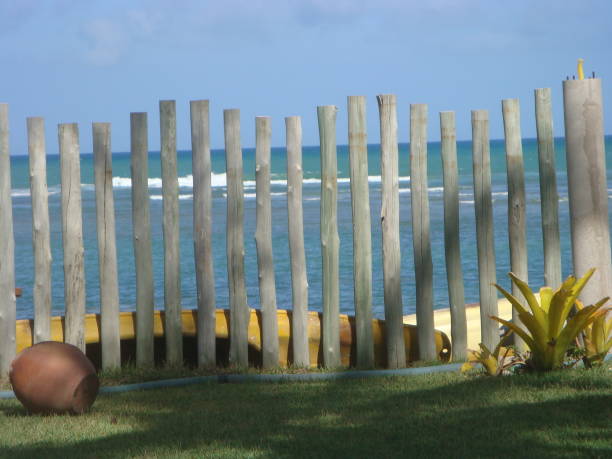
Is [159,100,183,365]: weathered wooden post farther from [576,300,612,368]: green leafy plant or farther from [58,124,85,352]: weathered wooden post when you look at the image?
[576,300,612,368]: green leafy plant

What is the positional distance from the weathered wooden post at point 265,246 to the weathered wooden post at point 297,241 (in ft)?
0.43

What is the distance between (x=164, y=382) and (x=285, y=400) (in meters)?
0.92

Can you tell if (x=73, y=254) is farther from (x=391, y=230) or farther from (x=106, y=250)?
(x=391, y=230)

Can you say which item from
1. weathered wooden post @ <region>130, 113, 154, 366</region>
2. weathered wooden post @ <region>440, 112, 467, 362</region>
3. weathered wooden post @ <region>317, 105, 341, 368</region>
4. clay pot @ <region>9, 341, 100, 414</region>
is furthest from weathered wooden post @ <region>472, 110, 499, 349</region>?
clay pot @ <region>9, 341, 100, 414</region>

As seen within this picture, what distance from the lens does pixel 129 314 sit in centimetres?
644

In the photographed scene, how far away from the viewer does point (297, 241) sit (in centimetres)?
611

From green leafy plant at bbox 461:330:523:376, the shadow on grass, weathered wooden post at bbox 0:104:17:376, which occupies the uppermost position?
weathered wooden post at bbox 0:104:17:376

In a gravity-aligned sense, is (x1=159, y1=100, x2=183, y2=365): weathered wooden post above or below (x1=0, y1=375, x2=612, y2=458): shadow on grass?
above

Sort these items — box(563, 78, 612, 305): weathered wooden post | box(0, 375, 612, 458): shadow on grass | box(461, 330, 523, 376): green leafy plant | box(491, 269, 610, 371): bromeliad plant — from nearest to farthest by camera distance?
1. box(0, 375, 612, 458): shadow on grass
2. box(491, 269, 610, 371): bromeliad plant
3. box(461, 330, 523, 376): green leafy plant
4. box(563, 78, 612, 305): weathered wooden post

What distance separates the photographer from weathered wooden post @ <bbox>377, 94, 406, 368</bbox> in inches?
240

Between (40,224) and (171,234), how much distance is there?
851mm

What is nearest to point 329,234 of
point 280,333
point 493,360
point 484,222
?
point 280,333

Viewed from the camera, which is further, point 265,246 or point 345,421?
point 265,246

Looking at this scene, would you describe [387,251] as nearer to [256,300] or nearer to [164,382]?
[164,382]
